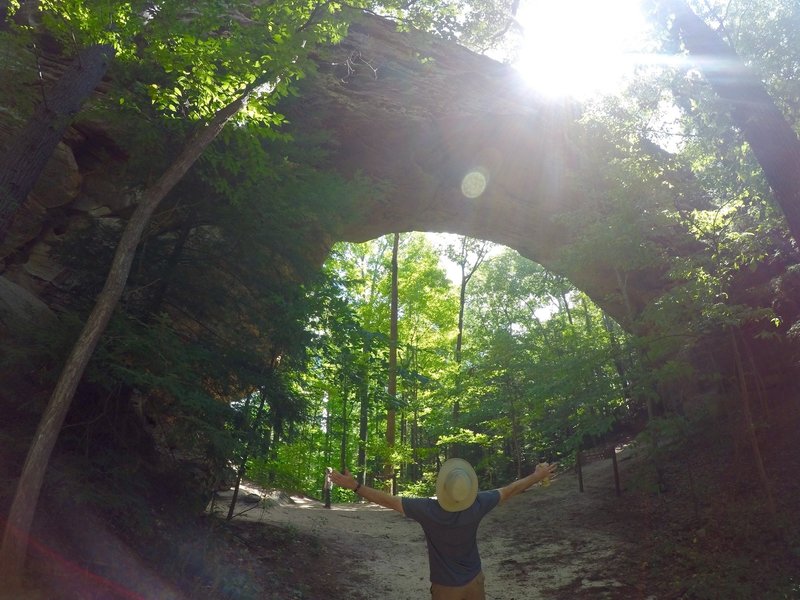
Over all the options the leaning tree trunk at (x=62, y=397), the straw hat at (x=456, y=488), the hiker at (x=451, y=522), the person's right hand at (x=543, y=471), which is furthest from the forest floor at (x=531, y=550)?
the person's right hand at (x=543, y=471)

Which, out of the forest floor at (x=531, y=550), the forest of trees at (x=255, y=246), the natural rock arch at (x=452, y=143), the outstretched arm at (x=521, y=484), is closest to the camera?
the outstretched arm at (x=521, y=484)

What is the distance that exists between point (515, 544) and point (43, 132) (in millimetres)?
9838

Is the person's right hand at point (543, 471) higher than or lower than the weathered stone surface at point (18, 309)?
lower

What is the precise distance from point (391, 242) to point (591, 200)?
1429cm

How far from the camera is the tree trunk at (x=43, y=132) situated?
18.3ft

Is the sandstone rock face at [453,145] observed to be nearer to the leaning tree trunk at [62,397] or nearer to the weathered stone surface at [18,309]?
the weathered stone surface at [18,309]

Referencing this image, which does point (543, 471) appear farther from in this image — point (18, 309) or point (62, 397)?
point (18, 309)

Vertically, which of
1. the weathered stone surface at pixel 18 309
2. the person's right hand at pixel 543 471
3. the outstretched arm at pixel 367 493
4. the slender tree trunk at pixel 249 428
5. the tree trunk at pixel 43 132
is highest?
the tree trunk at pixel 43 132

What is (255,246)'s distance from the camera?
707 centimetres

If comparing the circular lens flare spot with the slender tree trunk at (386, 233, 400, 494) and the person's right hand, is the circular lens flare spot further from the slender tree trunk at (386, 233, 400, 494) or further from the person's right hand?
the person's right hand

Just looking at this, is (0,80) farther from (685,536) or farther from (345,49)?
(685,536)

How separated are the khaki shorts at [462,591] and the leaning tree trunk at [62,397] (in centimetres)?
332

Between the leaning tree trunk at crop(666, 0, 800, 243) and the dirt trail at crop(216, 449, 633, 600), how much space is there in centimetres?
542

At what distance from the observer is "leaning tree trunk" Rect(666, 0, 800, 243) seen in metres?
6.61
